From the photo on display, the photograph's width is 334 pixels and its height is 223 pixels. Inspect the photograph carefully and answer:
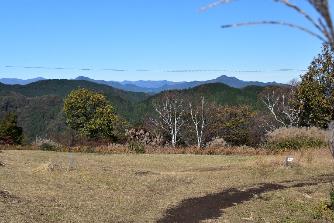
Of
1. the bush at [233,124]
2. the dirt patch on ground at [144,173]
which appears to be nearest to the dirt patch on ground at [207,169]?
the dirt patch on ground at [144,173]

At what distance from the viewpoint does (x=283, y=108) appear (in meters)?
44.8

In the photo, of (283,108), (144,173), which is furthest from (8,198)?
(283,108)

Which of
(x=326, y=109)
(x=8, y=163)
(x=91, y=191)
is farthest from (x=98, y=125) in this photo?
(x=91, y=191)

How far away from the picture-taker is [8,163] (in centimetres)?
1939

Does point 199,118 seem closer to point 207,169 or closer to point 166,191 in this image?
point 207,169

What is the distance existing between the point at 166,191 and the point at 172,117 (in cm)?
3464

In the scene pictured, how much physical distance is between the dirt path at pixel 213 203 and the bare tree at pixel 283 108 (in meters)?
24.5

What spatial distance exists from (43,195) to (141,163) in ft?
30.5

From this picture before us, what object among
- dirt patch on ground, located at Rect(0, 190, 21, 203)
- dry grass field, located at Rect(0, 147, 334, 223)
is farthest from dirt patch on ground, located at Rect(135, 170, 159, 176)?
dirt patch on ground, located at Rect(0, 190, 21, 203)

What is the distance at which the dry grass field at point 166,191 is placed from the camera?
39.4 ft

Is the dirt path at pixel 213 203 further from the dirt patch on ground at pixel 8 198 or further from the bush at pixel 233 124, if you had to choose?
the bush at pixel 233 124

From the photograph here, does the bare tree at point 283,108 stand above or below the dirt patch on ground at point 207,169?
above

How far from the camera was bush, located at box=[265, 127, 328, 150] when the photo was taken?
90.9 feet

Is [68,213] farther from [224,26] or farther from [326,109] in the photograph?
[326,109]
